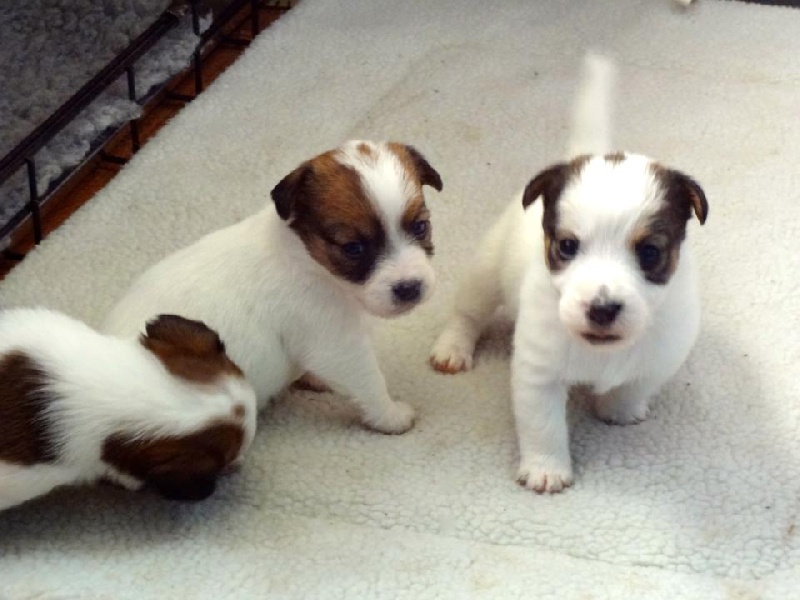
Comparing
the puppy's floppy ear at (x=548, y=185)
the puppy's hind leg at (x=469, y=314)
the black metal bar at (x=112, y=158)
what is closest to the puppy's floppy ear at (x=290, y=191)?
the puppy's floppy ear at (x=548, y=185)

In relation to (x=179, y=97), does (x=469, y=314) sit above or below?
above

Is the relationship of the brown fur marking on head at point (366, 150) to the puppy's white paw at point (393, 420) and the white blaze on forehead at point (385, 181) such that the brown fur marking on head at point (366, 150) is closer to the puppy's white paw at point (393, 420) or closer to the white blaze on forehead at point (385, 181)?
the white blaze on forehead at point (385, 181)

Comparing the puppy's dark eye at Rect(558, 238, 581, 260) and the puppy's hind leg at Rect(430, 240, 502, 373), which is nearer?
the puppy's dark eye at Rect(558, 238, 581, 260)

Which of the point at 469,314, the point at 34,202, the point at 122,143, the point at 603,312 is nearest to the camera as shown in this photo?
the point at 603,312

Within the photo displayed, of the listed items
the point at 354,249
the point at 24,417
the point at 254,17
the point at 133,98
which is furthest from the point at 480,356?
the point at 254,17

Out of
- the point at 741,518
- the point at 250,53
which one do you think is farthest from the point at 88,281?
the point at 741,518

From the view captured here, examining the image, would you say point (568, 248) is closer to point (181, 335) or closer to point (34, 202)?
point (181, 335)

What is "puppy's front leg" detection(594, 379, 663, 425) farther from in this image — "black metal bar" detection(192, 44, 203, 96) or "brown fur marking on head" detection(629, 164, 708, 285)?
"black metal bar" detection(192, 44, 203, 96)

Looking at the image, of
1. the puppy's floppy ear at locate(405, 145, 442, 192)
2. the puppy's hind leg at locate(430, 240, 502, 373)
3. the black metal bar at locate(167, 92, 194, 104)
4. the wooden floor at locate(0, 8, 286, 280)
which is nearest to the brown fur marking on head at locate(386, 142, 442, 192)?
the puppy's floppy ear at locate(405, 145, 442, 192)
